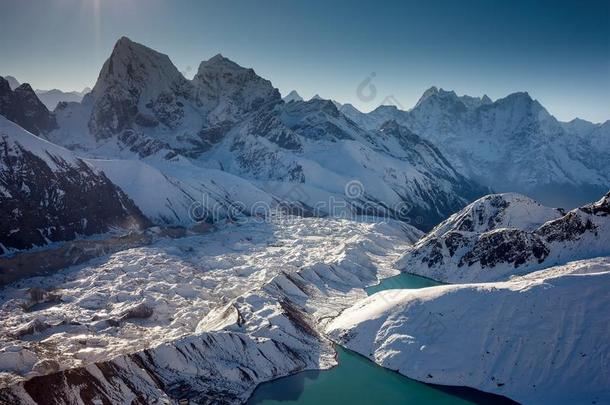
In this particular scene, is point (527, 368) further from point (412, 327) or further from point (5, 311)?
point (5, 311)

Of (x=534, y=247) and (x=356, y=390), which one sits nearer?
(x=356, y=390)

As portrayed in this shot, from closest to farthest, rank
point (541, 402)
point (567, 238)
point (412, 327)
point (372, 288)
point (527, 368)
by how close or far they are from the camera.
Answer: point (541, 402) < point (527, 368) < point (412, 327) < point (567, 238) < point (372, 288)

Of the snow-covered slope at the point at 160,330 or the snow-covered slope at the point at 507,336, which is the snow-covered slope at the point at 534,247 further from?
the snow-covered slope at the point at 160,330

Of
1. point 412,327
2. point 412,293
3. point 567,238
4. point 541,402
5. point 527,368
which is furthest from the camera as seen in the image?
point 567,238

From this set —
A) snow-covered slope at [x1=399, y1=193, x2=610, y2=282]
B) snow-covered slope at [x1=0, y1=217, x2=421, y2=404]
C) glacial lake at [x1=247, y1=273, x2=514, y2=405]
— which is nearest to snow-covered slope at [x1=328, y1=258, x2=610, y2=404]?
glacial lake at [x1=247, y1=273, x2=514, y2=405]

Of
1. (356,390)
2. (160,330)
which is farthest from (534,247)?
(160,330)

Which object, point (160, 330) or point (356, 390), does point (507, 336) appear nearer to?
point (356, 390)

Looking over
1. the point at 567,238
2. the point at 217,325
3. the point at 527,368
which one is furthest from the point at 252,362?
the point at 567,238

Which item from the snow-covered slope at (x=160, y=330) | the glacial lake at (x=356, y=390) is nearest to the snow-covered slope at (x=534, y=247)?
the snow-covered slope at (x=160, y=330)
